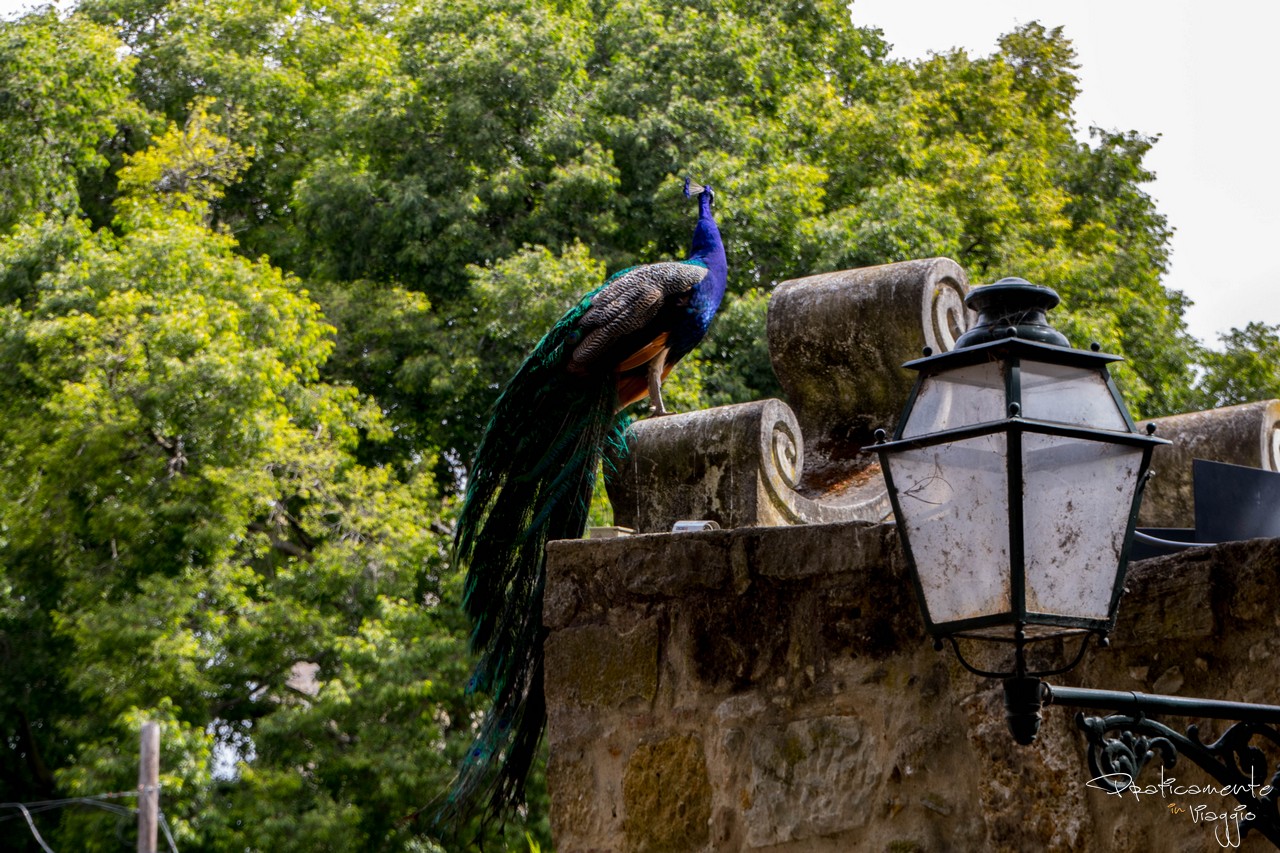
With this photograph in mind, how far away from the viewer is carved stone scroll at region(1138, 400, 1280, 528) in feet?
13.3

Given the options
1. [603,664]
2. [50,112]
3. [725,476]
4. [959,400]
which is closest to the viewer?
[959,400]

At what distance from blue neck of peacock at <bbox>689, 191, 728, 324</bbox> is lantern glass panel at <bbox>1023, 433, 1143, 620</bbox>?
2.51 metres

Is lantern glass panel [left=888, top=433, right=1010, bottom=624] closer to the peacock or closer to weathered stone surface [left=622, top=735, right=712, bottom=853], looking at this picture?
weathered stone surface [left=622, top=735, right=712, bottom=853]

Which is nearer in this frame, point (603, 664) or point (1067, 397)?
point (1067, 397)

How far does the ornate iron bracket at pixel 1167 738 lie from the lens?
2035 mm

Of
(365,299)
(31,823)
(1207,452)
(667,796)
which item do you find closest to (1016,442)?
(667,796)

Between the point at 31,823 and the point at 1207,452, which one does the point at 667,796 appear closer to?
the point at 1207,452

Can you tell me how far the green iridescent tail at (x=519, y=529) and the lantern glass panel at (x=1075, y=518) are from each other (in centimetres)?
190

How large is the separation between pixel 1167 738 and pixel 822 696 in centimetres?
101

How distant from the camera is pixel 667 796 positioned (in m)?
3.14

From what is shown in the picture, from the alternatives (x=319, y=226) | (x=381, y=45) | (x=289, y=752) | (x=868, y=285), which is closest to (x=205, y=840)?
(x=289, y=752)

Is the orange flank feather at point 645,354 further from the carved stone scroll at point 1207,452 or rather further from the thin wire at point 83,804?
the thin wire at point 83,804

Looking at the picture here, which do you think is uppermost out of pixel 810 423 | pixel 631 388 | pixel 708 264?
pixel 708 264

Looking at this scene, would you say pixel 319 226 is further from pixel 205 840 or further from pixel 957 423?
pixel 957 423
